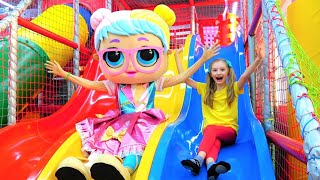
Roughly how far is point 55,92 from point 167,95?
1288mm

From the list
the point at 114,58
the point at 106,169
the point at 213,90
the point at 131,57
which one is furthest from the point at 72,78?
the point at 213,90

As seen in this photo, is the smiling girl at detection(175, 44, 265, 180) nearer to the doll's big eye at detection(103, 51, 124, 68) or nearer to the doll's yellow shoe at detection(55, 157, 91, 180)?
the doll's big eye at detection(103, 51, 124, 68)

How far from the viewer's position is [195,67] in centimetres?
235

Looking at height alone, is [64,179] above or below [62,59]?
below

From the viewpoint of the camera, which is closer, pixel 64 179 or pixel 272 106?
pixel 64 179

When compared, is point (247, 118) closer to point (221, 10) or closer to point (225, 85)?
point (225, 85)

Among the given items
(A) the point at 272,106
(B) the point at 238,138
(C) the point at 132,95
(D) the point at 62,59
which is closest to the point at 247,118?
(B) the point at 238,138

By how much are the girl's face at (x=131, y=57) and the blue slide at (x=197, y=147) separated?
0.40m

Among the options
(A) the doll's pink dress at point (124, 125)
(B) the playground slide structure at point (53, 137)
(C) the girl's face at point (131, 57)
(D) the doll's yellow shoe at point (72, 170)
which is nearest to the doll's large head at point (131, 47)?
(C) the girl's face at point (131, 57)

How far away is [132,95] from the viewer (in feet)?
7.90

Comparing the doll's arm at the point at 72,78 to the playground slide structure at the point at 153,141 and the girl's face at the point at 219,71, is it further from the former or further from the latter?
the girl's face at the point at 219,71

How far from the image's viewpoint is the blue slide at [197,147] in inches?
74.7

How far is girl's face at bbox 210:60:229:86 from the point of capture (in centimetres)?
262

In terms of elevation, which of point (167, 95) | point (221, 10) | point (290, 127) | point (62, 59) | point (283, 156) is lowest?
point (283, 156)
